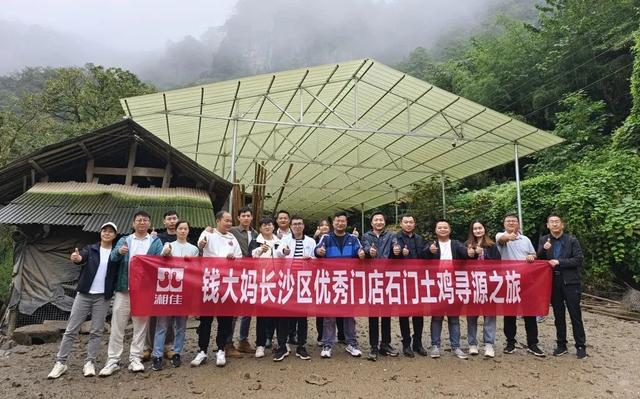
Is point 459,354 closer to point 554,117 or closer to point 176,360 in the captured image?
point 176,360

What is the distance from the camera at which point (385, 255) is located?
4.45 metres

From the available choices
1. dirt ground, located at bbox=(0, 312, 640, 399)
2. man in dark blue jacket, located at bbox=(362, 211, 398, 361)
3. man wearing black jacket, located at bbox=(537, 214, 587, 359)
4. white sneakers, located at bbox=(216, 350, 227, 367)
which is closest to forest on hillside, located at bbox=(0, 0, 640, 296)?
man wearing black jacket, located at bbox=(537, 214, 587, 359)

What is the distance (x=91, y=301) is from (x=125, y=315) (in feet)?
1.12

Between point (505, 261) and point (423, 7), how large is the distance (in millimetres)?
73469

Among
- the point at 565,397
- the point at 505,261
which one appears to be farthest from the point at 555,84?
the point at 565,397

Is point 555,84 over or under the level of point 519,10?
under

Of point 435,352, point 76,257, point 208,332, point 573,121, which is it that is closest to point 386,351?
point 435,352

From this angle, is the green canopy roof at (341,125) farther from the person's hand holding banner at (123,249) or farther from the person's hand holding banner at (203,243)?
the person's hand holding banner at (123,249)

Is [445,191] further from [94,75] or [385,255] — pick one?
[94,75]

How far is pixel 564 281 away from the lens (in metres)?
4.38

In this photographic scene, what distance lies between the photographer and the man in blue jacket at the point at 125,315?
3854 millimetres

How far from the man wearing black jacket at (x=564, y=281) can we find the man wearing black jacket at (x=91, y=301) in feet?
15.2

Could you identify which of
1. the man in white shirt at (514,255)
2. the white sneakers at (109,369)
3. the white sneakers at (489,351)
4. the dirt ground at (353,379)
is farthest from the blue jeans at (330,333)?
the white sneakers at (109,369)

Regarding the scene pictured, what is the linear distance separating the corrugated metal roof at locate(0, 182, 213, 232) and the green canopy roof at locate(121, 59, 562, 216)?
1.41 m
